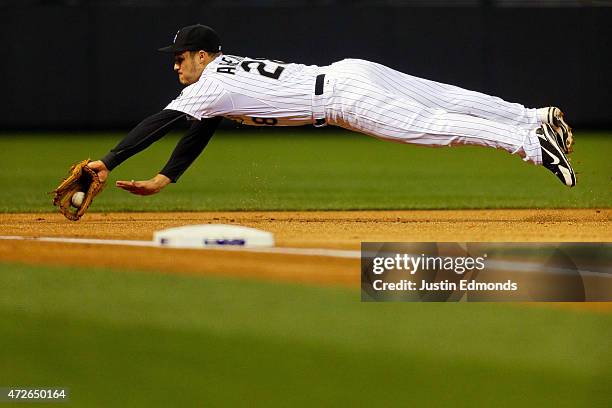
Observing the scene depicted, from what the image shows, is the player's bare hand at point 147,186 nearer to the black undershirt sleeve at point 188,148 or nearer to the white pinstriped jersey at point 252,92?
the black undershirt sleeve at point 188,148

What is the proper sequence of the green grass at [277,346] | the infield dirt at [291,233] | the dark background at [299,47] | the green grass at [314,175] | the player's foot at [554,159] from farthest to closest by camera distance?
the dark background at [299,47] < the green grass at [314,175] < the player's foot at [554,159] < the infield dirt at [291,233] < the green grass at [277,346]

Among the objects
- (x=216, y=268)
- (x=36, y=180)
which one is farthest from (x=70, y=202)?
(x=36, y=180)

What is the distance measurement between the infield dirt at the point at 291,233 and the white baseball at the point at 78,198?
151 mm

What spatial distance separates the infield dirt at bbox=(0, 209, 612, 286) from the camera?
407 cm

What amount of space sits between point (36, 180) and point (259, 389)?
19.9ft

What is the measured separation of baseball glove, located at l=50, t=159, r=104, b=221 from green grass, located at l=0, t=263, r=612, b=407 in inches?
40.3

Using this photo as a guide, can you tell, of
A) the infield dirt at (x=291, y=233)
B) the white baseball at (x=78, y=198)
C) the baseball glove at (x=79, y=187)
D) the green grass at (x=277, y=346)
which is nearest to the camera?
the green grass at (x=277, y=346)

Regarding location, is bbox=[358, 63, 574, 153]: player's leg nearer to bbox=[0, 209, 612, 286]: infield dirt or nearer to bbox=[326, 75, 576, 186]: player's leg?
bbox=[326, 75, 576, 186]: player's leg

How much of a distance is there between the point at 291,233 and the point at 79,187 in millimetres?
1090

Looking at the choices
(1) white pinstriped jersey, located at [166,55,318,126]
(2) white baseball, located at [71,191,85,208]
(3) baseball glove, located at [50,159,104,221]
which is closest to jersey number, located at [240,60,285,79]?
(1) white pinstriped jersey, located at [166,55,318,126]

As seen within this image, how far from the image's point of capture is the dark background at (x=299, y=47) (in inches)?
528

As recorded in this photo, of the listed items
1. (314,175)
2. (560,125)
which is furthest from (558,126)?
(314,175)

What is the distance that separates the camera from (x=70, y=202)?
5176 mm

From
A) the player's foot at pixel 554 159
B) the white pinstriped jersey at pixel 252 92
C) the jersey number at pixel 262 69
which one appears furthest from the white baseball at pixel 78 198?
the player's foot at pixel 554 159
